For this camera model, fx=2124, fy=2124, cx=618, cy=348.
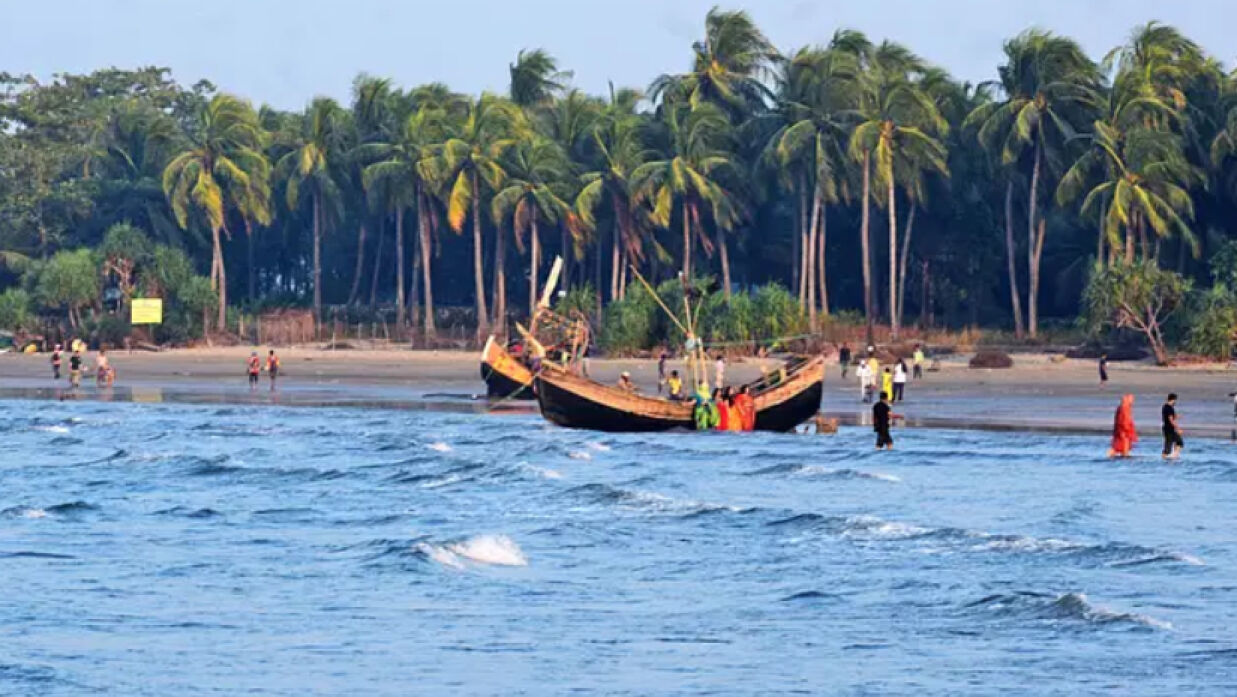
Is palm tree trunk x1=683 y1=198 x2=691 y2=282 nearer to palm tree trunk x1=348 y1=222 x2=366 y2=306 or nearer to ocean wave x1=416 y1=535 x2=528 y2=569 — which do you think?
palm tree trunk x1=348 y1=222 x2=366 y2=306

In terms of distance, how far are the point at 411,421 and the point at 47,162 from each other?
57.5m

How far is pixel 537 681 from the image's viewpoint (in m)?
19.0

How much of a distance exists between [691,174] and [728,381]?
18.1m

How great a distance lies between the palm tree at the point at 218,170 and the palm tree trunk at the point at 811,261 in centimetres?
2669

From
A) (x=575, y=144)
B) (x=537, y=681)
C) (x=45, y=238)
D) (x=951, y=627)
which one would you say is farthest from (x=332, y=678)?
(x=45, y=238)

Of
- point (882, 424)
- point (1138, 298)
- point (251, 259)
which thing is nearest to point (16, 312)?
point (251, 259)

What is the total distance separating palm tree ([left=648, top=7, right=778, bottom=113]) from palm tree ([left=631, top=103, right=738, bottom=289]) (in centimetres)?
257

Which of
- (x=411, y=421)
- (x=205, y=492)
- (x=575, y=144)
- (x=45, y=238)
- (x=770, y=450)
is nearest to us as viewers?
(x=205, y=492)

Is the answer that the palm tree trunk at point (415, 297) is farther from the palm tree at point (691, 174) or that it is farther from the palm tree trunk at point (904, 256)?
the palm tree trunk at point (904, 256)

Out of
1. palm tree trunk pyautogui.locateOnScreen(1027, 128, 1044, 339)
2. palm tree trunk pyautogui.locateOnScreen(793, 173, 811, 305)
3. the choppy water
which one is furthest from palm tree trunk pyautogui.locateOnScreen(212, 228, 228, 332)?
the choppy water

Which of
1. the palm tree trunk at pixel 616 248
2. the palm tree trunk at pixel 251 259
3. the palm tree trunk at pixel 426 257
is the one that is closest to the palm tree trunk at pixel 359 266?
the palm tree trunk at pixel 251 259

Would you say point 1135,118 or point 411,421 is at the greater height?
point 1135,118

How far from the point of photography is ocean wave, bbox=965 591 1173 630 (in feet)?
70.6

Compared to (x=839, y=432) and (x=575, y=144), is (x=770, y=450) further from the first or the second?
(x=575, y=144)
